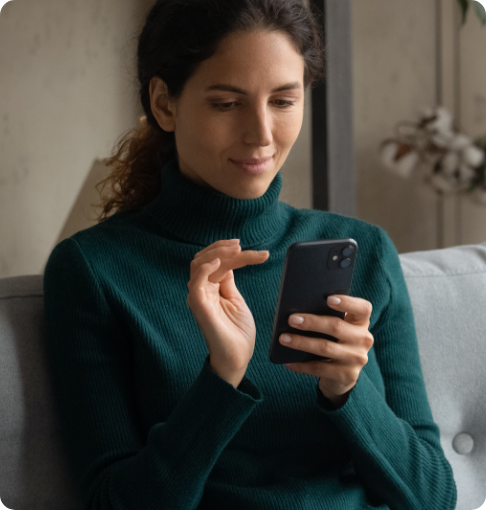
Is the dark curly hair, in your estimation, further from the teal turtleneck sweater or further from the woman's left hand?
the woman's left hand

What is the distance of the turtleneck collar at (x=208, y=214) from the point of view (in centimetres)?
93

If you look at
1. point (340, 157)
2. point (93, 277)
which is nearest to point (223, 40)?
point (93, 277)

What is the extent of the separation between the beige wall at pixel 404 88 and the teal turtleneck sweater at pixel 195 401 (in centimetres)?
189

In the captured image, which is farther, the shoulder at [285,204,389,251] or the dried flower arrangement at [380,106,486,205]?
the dried flower arrangement at [380,106,486,205]

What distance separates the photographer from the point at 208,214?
3.06 feet

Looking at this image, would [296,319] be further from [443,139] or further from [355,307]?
[443,139]

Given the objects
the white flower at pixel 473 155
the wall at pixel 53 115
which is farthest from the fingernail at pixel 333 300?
the white flower at pixel 473 155

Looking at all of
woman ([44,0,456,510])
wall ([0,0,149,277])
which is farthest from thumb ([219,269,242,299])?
wall ([0,0,149,277])

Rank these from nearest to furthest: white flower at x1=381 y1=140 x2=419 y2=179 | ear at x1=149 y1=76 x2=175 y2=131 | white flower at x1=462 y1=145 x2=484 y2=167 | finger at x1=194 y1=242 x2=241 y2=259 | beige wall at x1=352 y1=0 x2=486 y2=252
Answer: finger at x1=194 y1=242 x2=241 y2=259, ear at x1=149 y1=76 x2=175 y2=131, white flower at x1=462 y1=145 x2=484 y2=167, white flower at x1=381 y1=140 x2=419 y2=179, beige wall at x1=352 y1=0 x2=486 y2=252

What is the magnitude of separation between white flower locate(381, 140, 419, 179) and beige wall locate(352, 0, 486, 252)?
0.69 ft

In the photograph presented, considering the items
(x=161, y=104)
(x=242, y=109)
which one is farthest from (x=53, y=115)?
(x=242, y=109)

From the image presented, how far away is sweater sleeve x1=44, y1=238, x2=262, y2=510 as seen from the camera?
720 mm

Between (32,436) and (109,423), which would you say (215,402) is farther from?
(32,436)

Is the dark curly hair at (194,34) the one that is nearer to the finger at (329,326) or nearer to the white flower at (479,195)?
the finger at (329,326)
